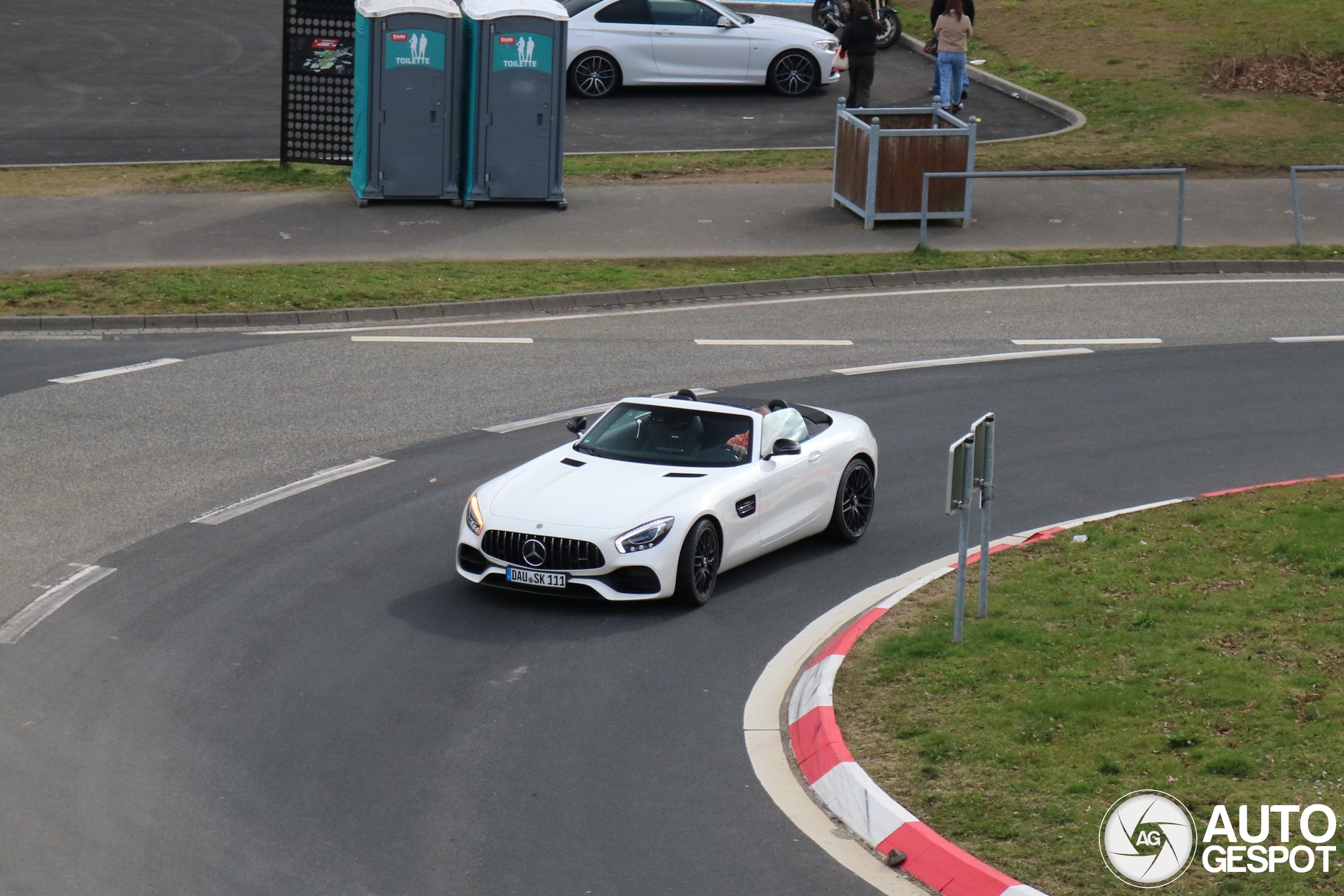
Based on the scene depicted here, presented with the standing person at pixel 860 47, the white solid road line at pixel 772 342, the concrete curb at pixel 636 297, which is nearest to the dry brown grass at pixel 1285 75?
the standing person at pixel 860 47

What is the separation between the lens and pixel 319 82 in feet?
82.6

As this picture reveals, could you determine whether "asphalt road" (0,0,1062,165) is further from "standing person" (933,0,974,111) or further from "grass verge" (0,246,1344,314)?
"grass verge" (0,246,1344,314)

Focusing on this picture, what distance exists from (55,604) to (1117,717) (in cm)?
667

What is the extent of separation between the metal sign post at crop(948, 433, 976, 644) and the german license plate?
272 cm

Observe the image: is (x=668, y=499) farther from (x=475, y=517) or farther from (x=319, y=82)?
(x=319, y=82)

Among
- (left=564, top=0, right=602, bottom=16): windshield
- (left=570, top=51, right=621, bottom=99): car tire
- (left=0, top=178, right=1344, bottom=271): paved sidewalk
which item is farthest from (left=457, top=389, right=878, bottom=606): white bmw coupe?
(left=564, top=0, right=602, bottom=16): windshield

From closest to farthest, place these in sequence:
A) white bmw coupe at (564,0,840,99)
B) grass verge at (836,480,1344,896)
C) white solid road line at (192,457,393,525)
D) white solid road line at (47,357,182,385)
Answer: grass verge at (836,480,1344,896) → white solid road line at (192,457,393,525) → white solid road line at (47,357,182,385) → white bmw coupe at (564,0,840,99)

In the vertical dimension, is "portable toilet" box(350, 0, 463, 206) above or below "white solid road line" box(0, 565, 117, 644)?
above

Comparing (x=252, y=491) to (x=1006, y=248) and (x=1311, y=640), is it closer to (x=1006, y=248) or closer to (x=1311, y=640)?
(x=1311, y=640)

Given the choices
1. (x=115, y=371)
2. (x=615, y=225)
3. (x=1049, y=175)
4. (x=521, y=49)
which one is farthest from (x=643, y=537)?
(x=521, y=49)

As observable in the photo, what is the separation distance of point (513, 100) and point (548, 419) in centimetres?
898

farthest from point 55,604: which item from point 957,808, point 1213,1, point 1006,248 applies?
point 1213,1

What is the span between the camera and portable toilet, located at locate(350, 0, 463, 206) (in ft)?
75.3

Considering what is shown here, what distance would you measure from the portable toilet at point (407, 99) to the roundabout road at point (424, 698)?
928 cm
